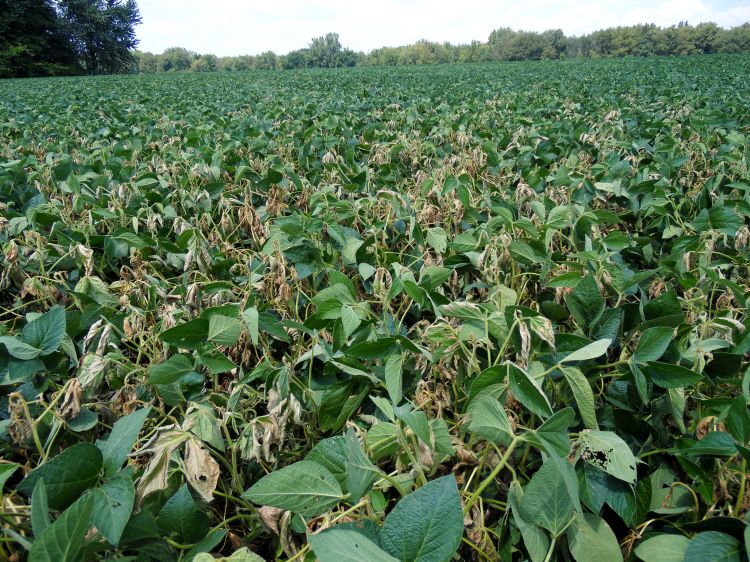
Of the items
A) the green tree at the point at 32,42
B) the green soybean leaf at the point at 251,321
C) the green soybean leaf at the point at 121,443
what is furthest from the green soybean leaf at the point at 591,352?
the green tree at the point at 32,42

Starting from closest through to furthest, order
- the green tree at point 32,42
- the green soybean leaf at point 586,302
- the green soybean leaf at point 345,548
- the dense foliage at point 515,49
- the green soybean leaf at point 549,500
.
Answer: the green soybean leaf at point 345,548
the green soybean leaf at point 549,500
the green soybean leaf at point 586,302
the green tree at point 32,42
the dense foliage at point 515,49

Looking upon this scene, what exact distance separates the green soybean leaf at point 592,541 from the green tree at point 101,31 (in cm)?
5640

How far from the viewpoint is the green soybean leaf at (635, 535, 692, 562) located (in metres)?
0.74

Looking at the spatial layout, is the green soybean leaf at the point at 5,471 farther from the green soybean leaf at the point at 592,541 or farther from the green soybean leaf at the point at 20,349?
the green soybean leaf at the point at 592,541

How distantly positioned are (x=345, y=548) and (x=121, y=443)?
47cm

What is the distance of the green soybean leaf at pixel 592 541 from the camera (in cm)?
81

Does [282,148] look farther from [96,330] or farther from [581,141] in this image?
[96,330]

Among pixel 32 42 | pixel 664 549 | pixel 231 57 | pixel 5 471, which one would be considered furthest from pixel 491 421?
pixel 231 57

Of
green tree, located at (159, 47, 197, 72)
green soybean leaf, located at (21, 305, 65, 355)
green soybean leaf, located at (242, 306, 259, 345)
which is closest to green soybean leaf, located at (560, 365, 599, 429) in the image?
green soybean leaf, located at (242, 306, 259, 345)

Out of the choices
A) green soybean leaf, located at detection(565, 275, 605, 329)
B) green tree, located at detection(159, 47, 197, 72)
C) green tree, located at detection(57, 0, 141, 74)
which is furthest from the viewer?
green tree, located at detection(159, 47, 197, 72)

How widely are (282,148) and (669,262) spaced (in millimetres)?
2806

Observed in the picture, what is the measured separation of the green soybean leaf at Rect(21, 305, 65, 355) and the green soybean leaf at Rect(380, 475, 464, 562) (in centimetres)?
94

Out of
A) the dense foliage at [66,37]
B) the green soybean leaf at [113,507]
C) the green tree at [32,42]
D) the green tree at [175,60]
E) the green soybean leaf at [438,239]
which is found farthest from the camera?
the green tree at [175,60]

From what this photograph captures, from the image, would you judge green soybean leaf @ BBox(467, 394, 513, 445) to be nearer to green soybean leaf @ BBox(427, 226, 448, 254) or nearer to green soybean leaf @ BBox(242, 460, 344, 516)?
green soybean leaf @ BBox(242, 460, 344, 516)
